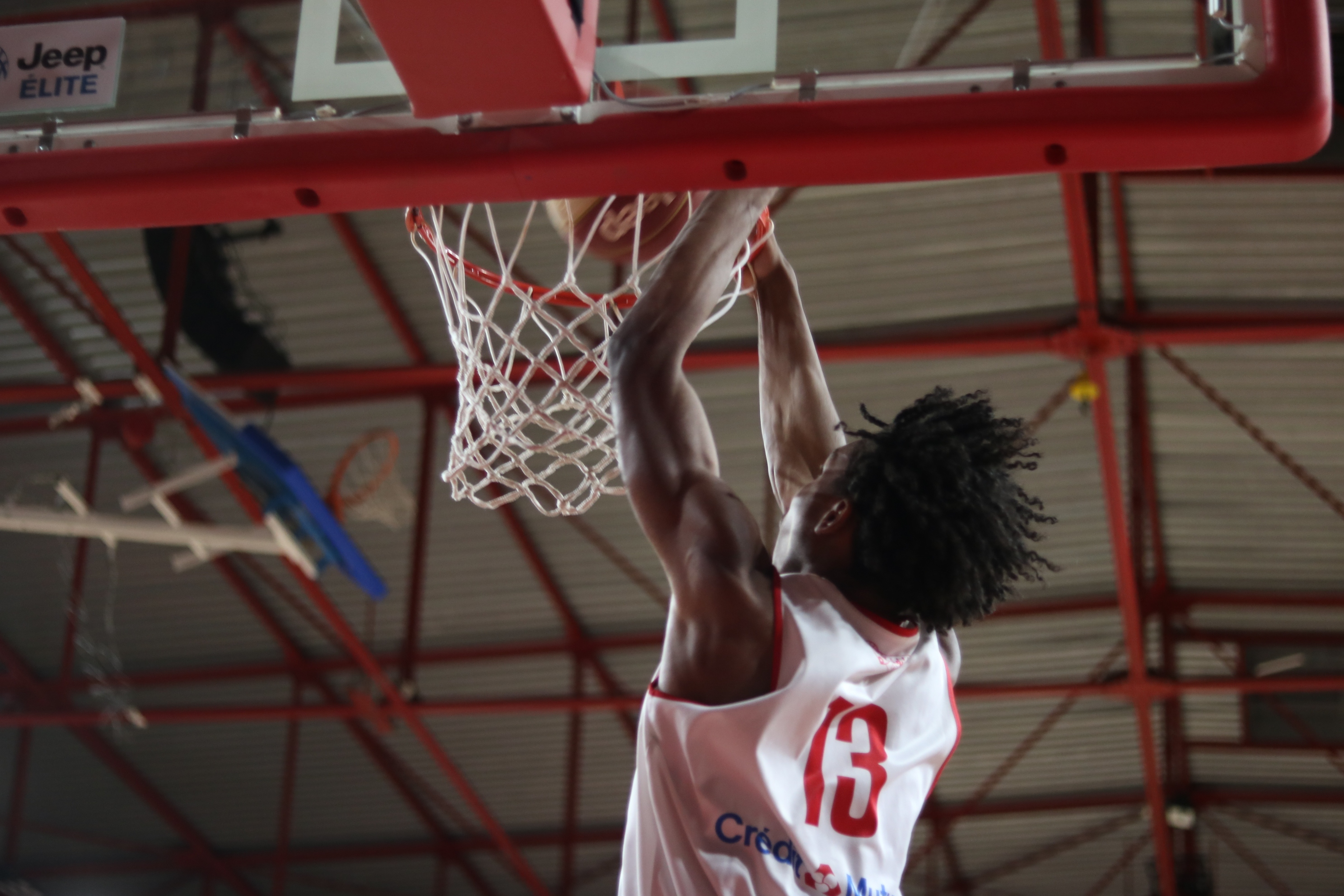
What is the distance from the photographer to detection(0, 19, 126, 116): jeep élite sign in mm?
2967

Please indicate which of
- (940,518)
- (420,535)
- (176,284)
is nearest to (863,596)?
(940,518)

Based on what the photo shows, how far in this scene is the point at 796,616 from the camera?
2148 millimetres

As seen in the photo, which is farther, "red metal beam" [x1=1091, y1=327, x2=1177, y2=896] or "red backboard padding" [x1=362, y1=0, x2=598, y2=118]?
"red metal beam" [x1=1091, y1=327, x2=1177, y2=896]

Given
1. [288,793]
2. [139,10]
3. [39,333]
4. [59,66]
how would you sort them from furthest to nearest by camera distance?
[288,793]
[39,333]
[139,10]
[59,66]

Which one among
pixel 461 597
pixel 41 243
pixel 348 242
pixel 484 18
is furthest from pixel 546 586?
pixel 484 18

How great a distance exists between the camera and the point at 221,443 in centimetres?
800

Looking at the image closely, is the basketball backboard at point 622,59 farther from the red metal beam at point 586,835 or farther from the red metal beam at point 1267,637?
the red metal beam at point 586,835

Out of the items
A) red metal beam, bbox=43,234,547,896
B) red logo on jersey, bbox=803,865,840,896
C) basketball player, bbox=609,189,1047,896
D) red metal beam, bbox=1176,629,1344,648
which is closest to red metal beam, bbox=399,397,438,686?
red metal beam, bbox=43,234,547,896

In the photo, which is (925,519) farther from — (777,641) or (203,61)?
(203,61)

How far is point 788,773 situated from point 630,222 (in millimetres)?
1593

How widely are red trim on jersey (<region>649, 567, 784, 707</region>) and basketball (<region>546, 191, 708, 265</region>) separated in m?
1.37

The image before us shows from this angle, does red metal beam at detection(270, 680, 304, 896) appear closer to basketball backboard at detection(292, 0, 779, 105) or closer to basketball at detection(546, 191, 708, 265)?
basketball at detection(546, 191, 708, 265)

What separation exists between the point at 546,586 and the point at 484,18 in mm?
9656

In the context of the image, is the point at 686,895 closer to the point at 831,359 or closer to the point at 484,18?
the point at 484,18
